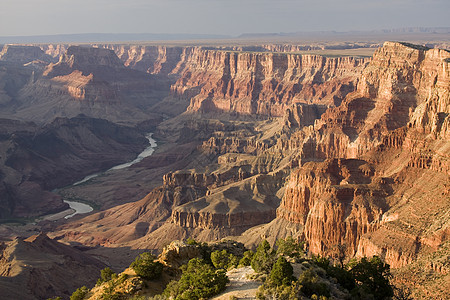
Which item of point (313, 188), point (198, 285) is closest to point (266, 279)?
point (198, 285)

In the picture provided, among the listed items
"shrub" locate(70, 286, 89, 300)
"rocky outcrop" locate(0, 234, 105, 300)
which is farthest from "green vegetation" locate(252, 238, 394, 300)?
"rocky outcrop" locate(0, 234, 105, 300)

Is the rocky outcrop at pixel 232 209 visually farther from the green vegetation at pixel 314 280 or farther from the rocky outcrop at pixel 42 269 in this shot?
the green vegetation at pixel 314 280

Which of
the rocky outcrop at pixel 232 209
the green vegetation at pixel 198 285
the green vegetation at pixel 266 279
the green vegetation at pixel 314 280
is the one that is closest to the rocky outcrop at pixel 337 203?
the rocky outcrop at pixel 232 209

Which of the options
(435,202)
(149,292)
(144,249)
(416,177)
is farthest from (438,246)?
(144,249)

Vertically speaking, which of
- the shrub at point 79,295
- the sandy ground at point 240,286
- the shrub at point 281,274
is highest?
the shrub at point 281,274

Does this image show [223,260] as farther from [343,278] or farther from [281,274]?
[281,274]

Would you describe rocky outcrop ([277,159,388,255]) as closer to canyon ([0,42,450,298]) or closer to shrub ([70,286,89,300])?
canyon ([0,42,450,298])
